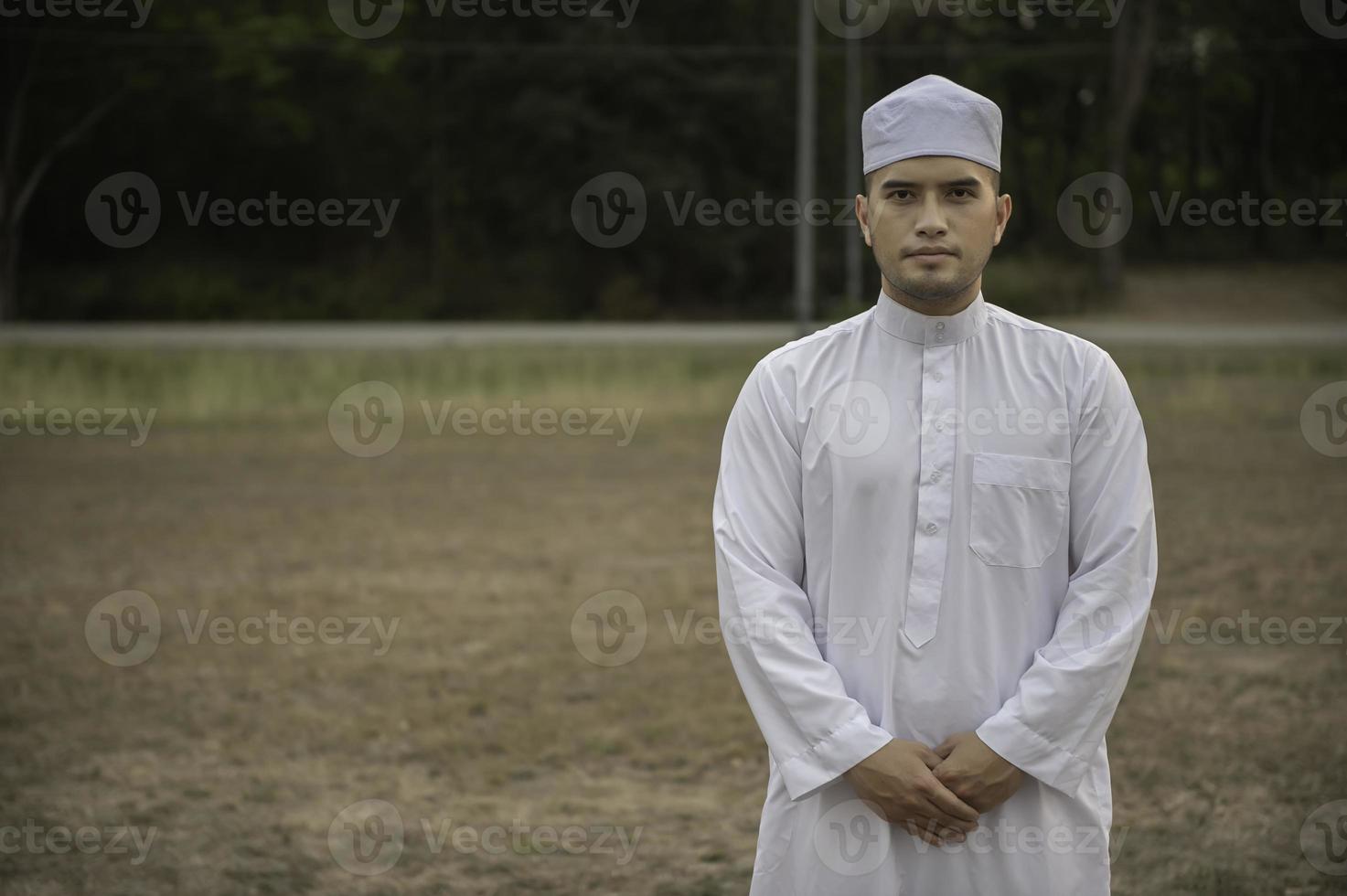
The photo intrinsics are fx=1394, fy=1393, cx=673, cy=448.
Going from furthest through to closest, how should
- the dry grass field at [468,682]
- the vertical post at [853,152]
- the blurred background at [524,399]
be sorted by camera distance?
the vertical post at [853,152] < the blurred background at [524,399] < the dry grass field at [468,682]

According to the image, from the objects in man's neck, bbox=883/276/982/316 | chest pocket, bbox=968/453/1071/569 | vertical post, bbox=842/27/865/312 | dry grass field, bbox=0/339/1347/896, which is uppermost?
vertical post, bbox=842/27/865/312

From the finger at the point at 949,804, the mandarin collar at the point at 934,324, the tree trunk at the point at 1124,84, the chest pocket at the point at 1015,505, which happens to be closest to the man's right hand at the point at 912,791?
the finger at the point at 949,804

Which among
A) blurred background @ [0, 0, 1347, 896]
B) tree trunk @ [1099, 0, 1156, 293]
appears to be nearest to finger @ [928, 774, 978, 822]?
blurred background @ [0, 0, 1347, 896]

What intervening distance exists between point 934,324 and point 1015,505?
38cm

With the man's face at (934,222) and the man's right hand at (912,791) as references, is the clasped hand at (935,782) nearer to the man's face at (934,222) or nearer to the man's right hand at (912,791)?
the man's right hand at (912,791)

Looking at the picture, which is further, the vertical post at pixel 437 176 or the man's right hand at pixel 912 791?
the vertical post at pixel 437 176

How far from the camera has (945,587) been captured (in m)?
2.54

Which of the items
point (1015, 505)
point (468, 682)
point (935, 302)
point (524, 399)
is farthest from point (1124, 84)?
point (1015, 505)

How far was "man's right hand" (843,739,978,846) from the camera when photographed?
7.95 feet

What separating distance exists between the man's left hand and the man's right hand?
0.06 ft

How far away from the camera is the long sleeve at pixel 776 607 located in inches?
97.9

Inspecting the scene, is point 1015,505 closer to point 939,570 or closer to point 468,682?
point 939,570

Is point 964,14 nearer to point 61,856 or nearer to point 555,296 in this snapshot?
point 555,296

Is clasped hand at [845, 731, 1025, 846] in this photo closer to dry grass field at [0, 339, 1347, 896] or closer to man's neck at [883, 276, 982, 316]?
man's neck at [883, 276, 982, 316]
